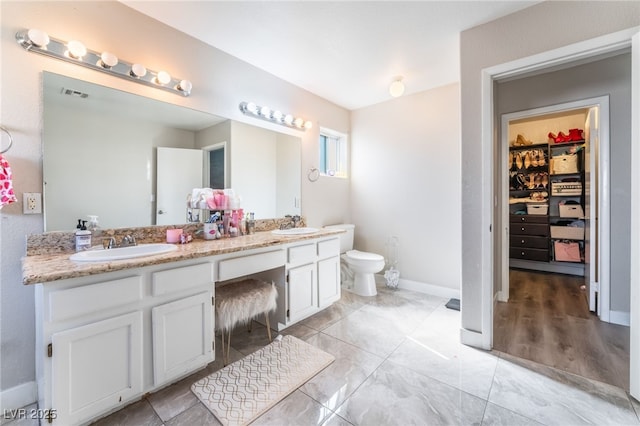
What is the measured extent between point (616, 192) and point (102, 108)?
418 centimetres

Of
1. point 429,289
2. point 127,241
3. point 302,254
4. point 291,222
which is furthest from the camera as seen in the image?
point 429,289

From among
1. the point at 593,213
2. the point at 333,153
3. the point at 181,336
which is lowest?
the point at 181,336

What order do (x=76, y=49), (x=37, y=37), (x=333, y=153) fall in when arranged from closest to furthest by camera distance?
(x=37, y=37), (x=76, y=49), (x=333, y=153)

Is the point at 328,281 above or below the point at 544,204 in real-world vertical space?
below

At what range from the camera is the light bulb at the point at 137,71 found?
1.75 metres

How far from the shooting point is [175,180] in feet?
6.79

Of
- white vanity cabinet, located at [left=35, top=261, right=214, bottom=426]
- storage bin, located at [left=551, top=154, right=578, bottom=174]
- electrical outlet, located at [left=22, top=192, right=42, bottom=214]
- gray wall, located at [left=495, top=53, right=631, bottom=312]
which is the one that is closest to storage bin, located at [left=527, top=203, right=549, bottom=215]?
storage bin, located at [left=551, top=154, right=578, bottom=174]

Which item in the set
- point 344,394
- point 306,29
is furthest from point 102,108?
point 344,394

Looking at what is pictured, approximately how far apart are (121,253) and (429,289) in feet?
9.97

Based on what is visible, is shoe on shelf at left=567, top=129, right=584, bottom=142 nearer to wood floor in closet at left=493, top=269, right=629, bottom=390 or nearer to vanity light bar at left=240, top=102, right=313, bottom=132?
wood floor in closet at left=493, top=269, right=629, bottom=390

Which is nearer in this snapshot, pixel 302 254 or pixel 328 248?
pixel 302 254

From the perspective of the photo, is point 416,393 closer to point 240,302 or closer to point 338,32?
point 240,302

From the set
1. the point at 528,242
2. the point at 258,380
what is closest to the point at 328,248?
the point at 258,380

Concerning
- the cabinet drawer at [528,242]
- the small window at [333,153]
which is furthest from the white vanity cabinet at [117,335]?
the cabinet drawer at [528,242]
